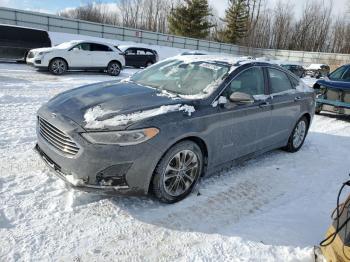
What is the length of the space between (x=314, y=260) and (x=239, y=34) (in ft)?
185

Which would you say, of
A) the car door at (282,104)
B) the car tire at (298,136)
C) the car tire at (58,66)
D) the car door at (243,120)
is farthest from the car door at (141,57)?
the car door at (243,120)

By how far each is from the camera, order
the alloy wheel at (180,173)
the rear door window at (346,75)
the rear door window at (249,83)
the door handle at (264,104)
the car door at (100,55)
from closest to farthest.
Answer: the alloy wheel at (180,173)
the rear door window at (249,83)
the door handle at (264,104)
the rear door window at (346,75)
the car door at (100,55)

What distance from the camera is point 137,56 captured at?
70.3ft

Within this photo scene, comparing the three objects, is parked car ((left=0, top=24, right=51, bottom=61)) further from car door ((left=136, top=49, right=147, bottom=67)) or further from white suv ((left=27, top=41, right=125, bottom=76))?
car door ((left=136, top=49, right=147, bottom=67))

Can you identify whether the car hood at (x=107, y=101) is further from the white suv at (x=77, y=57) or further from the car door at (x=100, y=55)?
the car door at (x=100, y=55)

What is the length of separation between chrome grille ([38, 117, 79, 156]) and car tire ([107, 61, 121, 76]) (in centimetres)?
1276

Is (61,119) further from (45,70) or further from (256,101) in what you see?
(45,70)

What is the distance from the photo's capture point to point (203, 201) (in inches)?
163

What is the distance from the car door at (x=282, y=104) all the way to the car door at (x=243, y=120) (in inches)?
8.6

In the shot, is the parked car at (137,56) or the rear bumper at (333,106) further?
the parked car at (137,56)

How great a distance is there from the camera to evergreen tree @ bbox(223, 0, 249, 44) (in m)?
55.9

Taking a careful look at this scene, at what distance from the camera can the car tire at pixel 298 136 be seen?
6.20m

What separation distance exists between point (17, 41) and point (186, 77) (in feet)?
47.0

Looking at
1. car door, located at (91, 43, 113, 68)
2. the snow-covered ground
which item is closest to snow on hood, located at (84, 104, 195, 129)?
the snow-covered ground
